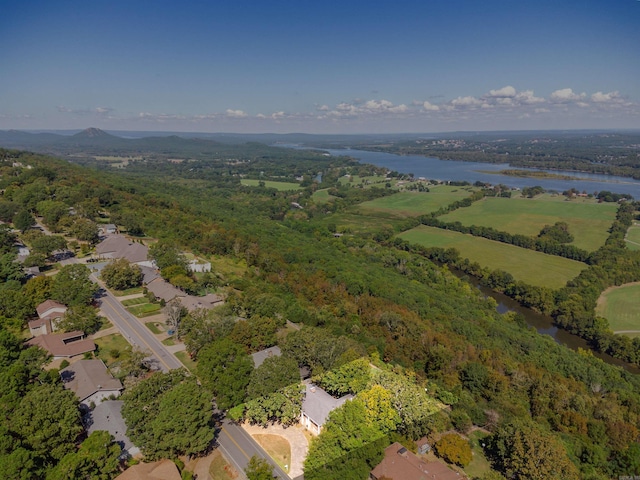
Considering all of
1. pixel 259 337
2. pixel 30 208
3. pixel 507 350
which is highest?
pixel 30 208

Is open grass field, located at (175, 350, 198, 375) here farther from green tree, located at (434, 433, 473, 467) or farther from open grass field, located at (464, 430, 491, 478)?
open grass field, located at (464, 430, 491, 478)

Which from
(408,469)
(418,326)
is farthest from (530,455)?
(418,326)

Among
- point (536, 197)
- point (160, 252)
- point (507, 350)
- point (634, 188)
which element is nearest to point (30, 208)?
point (160, 252)

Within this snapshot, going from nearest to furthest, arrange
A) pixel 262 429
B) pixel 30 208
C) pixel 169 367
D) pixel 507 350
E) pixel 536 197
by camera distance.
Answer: pixel 262 429 < pixel 169 367 < pixel 507 350 < pixel 30 208 < pixel 536 197

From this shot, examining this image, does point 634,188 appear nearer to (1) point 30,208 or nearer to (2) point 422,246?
(2) point 422,246

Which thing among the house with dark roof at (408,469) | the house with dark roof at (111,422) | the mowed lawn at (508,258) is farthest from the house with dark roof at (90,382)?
the mowed lawn at (508,258)

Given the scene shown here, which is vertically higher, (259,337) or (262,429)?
(259,337)

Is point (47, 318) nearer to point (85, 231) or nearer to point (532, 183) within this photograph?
point (85, 231)
